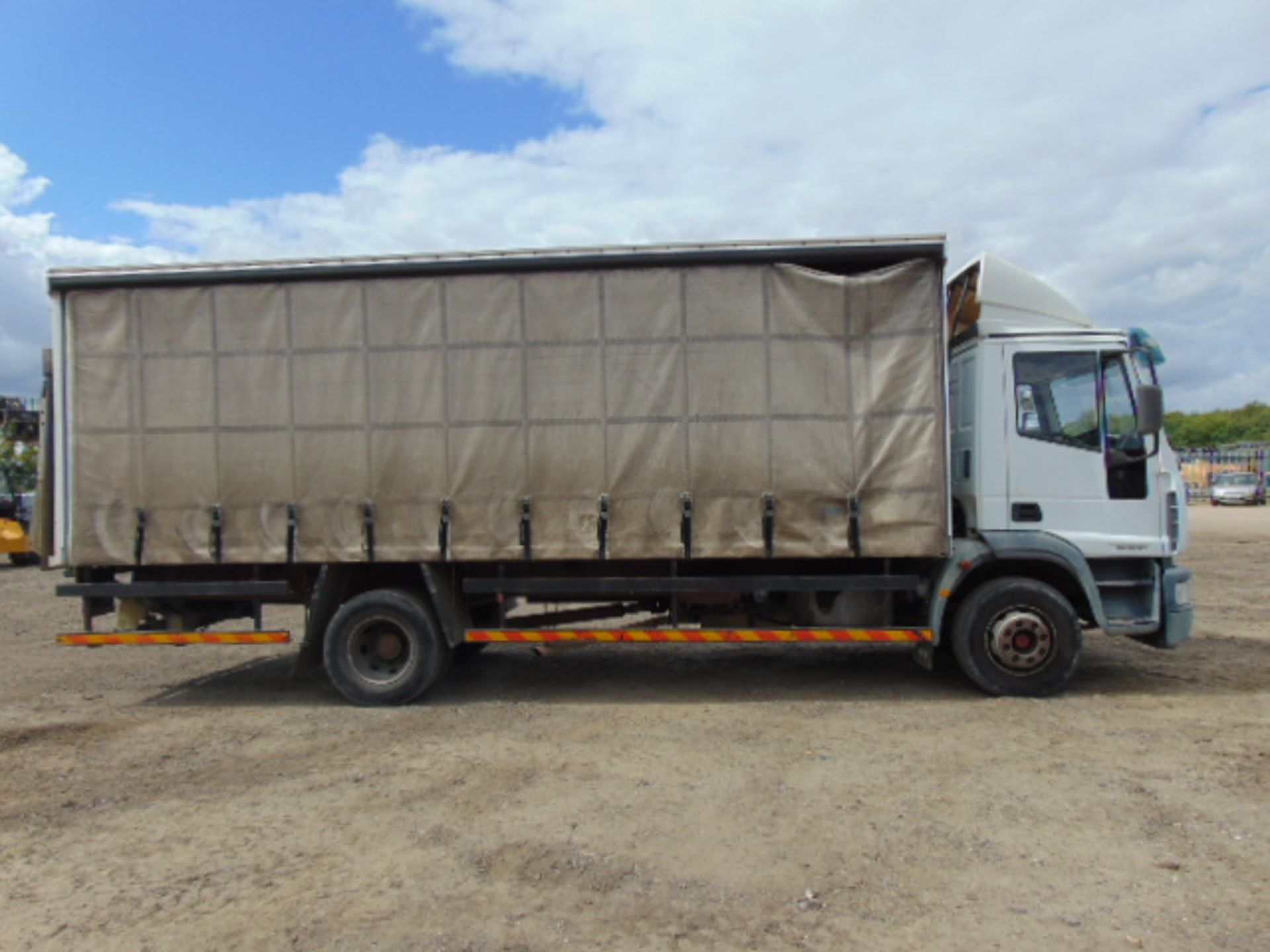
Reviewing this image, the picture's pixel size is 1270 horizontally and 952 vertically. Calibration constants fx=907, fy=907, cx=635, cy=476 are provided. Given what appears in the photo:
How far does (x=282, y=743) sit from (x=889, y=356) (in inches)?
202

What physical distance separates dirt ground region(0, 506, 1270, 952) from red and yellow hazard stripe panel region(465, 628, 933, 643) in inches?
19.7

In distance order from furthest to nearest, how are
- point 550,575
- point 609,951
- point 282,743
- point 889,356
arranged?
point 550,575
point 889,356
point 282,743
point 609,951

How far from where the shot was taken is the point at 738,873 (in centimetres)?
402

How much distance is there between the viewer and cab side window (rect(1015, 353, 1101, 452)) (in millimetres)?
6879

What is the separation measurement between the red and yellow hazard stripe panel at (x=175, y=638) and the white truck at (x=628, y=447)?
2.1 inches

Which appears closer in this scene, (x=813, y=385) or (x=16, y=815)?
(x=16, y=815)

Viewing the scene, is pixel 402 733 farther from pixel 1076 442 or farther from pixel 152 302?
pixel 1076 442

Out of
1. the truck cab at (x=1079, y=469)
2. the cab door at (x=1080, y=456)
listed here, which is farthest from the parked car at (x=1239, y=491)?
the cab door at (x=1080, y=456)

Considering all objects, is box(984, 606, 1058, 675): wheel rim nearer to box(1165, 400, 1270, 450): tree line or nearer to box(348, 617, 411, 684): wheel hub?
box(348, 617, 411, 684): wheel hub

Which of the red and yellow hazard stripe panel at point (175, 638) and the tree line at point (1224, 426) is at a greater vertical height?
the tree line at point (1224, 426)

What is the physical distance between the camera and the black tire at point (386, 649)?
710cm

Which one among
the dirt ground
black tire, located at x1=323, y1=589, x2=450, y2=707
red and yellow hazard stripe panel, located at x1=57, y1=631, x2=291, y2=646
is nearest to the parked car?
the dirt ground

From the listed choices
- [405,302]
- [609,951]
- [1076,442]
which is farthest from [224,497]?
[1076,442]

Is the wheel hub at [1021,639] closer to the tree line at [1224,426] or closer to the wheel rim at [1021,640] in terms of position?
the wheel rim at [1021,640]
